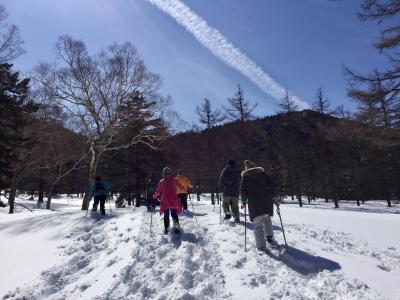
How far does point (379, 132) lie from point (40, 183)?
1751 inches

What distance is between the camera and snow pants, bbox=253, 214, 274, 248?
27.6 feet

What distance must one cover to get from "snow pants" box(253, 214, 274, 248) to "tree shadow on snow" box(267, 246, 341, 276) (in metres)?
0.31

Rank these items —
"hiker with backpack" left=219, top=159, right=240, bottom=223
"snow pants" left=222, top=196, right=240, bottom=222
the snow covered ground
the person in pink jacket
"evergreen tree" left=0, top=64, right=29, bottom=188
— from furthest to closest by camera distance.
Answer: "evergreen tree" left=0, top=64, right=29, bottom=188 < "hiker with backpack" left=219, top=159, right=240, bottom=223 < "snow pants" left=222, top=196, right=240, bottom=222 < the person in pink jacket < the snow covered ground

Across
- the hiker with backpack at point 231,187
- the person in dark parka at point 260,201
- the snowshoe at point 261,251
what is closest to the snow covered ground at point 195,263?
the snowshoe at point 261,251

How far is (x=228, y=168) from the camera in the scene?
13000mm

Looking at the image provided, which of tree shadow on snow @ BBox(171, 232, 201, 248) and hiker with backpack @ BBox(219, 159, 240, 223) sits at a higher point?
hiker with backpack @ BBox(219, 159, 240, 223)

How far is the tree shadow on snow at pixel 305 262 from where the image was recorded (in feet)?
23.2

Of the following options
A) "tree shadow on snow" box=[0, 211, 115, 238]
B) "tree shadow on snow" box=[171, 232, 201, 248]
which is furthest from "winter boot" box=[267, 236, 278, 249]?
"tree shadow on snow" box=[0, 211, 115, 238]

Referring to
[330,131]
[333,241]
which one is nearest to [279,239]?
[333,241]

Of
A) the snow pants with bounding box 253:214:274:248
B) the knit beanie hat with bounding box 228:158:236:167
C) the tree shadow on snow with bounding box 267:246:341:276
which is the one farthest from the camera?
the knit beanie hat with bounding box 228:158:236:167

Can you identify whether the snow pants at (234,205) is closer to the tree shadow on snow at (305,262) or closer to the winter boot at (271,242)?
the winter boot at (271,242)

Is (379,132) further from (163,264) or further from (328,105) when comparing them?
(328,105)

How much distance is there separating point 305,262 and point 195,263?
7.76 feet

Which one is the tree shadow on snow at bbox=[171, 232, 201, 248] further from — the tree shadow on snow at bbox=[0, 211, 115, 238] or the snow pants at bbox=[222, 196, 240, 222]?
the tree shadow on snow at bbox=[0, 211, 115, 238]
